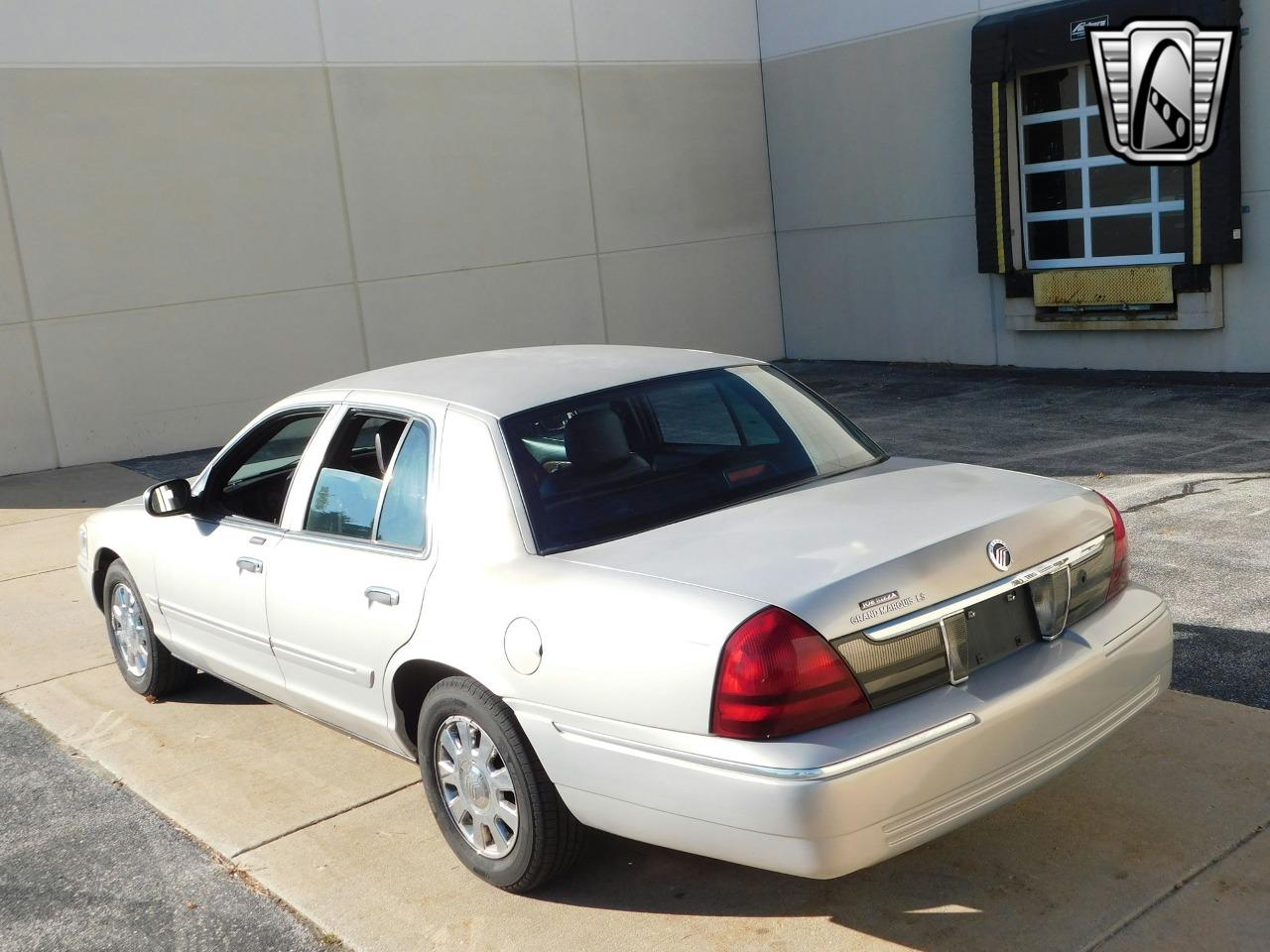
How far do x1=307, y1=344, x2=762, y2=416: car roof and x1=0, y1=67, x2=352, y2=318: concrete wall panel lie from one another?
957 centimetres

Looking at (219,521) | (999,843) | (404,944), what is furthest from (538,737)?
(219,521)

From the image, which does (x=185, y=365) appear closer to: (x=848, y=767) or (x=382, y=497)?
(x=382, y=497)

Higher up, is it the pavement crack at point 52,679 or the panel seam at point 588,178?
the panel seam at point 588,178

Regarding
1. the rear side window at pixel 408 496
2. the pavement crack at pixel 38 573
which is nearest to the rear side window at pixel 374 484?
the rear side window at pixel 408 496

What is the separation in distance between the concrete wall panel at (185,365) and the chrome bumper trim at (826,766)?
1160 cm

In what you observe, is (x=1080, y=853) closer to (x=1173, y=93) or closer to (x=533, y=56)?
(x=1173, y=93)

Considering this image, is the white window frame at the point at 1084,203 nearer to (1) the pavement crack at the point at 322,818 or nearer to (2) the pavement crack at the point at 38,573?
(2) the pavement crack at the point at 38,573

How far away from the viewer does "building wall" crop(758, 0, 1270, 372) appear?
14.8m

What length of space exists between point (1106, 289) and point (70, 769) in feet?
38.9

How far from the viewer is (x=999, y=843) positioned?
3.93m

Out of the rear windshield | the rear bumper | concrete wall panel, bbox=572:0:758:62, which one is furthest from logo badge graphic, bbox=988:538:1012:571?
concrete wall panel, bbox=572:0:758:62

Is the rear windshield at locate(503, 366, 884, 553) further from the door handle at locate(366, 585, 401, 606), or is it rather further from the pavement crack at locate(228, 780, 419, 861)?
the pavement crack at locate(228, 780, 419, 861)

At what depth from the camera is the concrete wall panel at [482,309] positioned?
15289 millimetres

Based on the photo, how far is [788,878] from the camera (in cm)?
387
